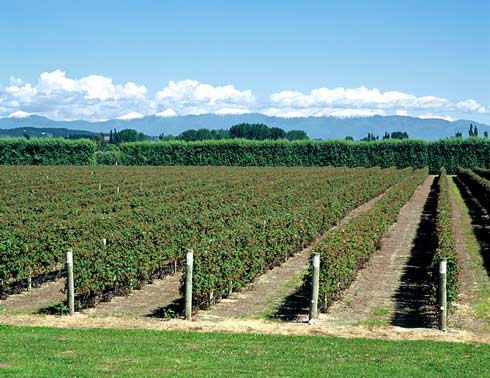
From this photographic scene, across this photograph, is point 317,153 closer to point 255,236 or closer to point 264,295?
point 255,236

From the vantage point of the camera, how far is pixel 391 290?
15.9 meters

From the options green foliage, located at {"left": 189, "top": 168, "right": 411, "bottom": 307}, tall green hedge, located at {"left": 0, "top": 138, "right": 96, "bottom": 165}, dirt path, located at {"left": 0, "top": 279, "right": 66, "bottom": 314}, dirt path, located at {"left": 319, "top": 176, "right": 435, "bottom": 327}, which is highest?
tall green hedge, located at {"left": 0, "top": 138, "right": 96, "bottom": 165}

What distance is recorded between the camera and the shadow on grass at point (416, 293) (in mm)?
12953

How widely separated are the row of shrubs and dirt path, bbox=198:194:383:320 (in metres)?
72.6

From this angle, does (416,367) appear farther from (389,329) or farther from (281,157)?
(281,157)

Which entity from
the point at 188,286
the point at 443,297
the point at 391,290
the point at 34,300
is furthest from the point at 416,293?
the point at 34,300

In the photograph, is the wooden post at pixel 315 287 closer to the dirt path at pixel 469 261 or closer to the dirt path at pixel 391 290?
the dirt path at pixel 391 290

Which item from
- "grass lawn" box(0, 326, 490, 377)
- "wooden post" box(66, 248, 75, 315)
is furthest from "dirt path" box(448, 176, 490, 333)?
"wooden post" box(66, 248, 75, 315)

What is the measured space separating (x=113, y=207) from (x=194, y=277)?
15.4 metres

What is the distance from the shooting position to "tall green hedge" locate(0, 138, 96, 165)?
290ft

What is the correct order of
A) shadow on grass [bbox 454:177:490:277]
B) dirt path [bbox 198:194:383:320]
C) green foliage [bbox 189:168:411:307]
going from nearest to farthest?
1. dirt path [bbox 198:194:383:320]
2. green foliage [bbox 189:168:411:307]
3. shadow on grass [bbox 454:177:490:277]

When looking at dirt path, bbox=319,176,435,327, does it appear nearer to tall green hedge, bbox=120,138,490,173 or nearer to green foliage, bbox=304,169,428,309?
green foliage, bbox=304,169,428,309

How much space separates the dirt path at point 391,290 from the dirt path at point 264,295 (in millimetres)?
1292

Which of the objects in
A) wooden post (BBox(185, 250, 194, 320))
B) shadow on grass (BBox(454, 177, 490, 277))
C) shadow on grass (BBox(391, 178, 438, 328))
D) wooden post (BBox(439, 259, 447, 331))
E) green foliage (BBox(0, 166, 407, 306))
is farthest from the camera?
shadow on grass (BBox(454, 177, 490, 277))
